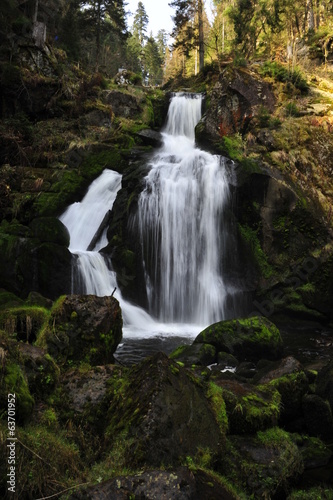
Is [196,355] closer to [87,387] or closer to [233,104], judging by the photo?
[87,387]

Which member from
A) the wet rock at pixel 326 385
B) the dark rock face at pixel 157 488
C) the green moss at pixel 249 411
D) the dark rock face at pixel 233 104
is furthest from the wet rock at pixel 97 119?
the dark rock face at pixel 157 488

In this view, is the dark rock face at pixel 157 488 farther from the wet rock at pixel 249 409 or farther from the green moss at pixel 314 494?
the wet rock at pixel 249 409

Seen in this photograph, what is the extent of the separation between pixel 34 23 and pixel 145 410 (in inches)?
876

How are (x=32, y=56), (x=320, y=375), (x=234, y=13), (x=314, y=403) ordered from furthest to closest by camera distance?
(x=234, y=13) < (x=32, y=56) < (x=320, y=375) < (x=314, y=403)

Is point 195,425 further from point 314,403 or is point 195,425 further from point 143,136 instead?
point 143,136

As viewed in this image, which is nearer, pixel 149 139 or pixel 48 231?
pixel 48 231

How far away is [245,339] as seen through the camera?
9.02m

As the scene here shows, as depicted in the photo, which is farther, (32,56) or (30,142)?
(32,56)

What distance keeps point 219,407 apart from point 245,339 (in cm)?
484

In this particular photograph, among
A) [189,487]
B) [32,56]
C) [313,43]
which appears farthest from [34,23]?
[189,487]

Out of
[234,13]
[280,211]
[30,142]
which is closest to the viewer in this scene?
[280,211]

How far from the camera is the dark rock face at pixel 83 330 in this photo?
5604 mm

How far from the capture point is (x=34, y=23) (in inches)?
768

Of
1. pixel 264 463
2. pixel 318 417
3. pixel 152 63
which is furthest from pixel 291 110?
pixel 152 63
